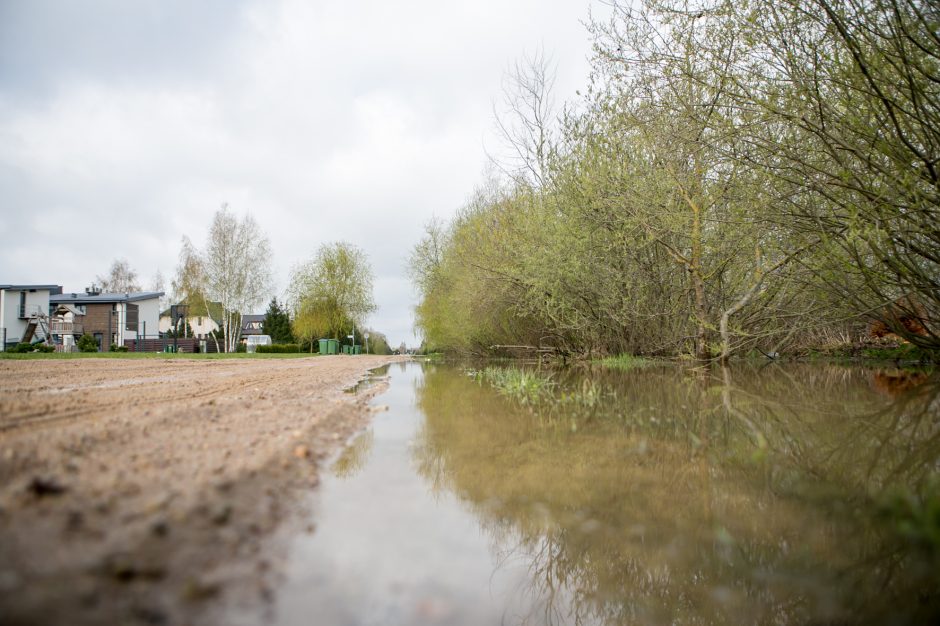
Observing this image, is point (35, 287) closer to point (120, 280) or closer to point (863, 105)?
point (120, 280)

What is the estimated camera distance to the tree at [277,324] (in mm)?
61394

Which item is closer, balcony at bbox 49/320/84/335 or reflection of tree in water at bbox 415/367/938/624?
reflection of tree in water at bbox 415/367/938/624

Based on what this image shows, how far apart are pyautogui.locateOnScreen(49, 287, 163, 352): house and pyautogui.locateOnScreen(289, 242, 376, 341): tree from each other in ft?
48.1

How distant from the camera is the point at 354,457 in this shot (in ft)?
11.3

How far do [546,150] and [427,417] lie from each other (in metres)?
10.3

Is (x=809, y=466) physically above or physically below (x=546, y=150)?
below

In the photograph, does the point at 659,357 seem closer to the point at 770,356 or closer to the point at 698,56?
the point at 770,356

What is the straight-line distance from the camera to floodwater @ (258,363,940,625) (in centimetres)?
158

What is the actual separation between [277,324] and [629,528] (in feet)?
214

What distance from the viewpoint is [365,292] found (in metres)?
49.1

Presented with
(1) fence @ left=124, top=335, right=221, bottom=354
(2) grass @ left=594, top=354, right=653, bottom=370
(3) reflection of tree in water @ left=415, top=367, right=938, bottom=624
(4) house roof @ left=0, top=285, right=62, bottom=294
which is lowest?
(3) reflection of tree in water @ left=415, top=367, right=938, bottom=624

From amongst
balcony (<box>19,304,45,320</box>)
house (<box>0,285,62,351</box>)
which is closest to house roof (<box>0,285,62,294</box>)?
house (<box>0,285,62,351</box>)

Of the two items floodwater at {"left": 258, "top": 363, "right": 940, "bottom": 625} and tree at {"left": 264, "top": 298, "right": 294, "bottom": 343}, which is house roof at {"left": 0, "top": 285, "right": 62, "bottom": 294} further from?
floodwater at {"left": 258, "top": 363, "right": 940, "bottom": 625}

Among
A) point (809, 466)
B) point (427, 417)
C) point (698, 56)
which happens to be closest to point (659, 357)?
point (698, 56)
